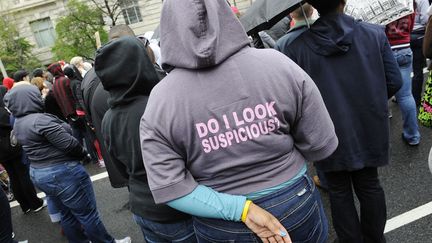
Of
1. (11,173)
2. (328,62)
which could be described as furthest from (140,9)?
(328,62)

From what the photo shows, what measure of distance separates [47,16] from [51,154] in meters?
30.9

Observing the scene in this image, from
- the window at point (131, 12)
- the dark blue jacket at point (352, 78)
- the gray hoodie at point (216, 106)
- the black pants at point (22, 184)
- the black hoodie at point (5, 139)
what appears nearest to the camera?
the gray hoodie at point (216, 106)

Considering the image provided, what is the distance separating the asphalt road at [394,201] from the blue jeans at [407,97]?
0.16 meters

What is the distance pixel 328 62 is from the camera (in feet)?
6.68

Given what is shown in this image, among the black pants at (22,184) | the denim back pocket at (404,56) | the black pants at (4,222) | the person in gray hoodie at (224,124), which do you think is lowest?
the black pants at (22,184)

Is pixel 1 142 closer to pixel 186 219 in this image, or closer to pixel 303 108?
pixel 186 219

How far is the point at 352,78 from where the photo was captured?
205 centimetres

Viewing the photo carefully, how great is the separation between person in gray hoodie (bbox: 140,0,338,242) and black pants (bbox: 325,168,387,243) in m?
1.06

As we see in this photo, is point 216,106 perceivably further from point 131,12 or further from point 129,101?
point 131,12

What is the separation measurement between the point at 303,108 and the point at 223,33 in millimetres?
430

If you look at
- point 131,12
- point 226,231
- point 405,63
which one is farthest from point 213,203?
point 131,12

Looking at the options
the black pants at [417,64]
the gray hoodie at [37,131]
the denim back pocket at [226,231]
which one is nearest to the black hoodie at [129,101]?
the denim back pocket at [226,231]

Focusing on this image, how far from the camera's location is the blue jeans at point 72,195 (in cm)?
291

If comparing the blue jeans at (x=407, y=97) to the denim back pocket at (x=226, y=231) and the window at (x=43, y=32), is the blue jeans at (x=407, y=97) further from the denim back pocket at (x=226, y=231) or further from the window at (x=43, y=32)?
the window at (x=43, y=32)
